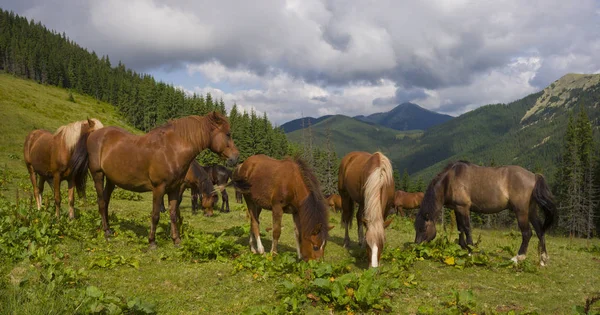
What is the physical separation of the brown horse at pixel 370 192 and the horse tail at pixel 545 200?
4.16m

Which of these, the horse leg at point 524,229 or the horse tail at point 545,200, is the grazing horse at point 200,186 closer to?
the horse leg at point 524,229

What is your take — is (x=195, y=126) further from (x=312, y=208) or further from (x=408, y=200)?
(x=408, y=200)

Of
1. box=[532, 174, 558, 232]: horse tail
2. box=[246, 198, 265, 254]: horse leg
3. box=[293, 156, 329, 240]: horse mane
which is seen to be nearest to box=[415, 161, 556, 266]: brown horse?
box=[532, 174, 558, 232]: horse tail

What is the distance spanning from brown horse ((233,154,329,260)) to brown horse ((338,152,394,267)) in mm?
1198

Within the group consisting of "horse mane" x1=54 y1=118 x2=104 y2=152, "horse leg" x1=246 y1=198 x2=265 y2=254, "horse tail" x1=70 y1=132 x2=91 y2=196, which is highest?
"horse mane" x1=54 y1=118 x2=104 y2=152

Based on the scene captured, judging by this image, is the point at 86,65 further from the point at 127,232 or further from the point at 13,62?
the point at 127,232

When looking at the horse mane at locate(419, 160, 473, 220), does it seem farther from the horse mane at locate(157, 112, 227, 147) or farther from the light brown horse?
the light brown horse

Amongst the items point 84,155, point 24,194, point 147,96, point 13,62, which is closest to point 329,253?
point 84,155

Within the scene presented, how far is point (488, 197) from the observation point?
34.7ft

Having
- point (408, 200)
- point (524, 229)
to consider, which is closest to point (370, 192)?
point (524, 229)

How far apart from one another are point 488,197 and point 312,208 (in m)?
5.92

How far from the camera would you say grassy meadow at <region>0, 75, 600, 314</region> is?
544 centimetres

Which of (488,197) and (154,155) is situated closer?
(154,155)

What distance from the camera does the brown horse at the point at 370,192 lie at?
847 centimetres
